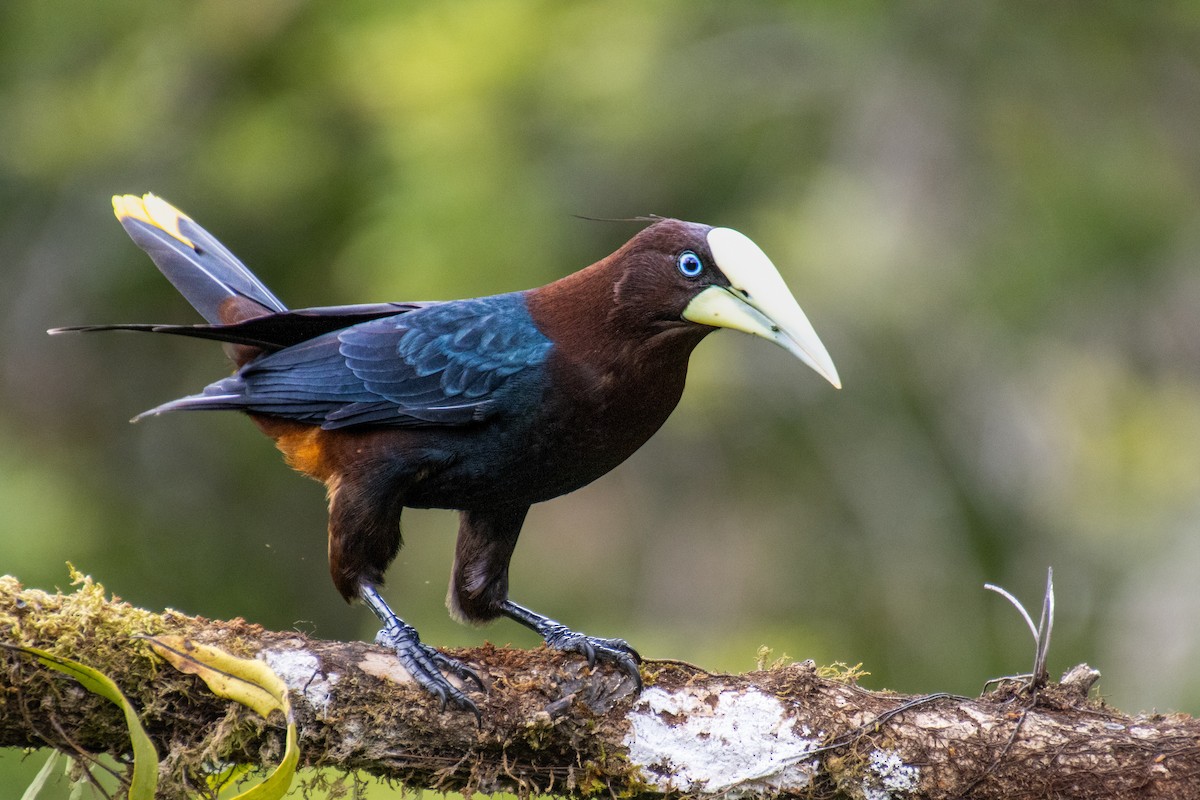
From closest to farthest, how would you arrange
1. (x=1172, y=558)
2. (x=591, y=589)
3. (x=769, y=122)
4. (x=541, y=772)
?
(x=541, y=772)
(x=1172, y=558)
(x=769, y=122)
(x=591, y=589)

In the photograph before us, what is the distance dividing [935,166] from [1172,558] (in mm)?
2517

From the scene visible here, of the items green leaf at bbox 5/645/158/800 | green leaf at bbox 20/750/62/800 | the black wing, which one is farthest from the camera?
the black wing

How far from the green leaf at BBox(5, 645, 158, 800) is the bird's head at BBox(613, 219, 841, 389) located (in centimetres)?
172

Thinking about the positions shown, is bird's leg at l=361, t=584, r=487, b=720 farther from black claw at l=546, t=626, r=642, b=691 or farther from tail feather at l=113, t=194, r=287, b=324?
tail feather at l=113, t=194, r=287, b=324

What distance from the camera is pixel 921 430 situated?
300 inches

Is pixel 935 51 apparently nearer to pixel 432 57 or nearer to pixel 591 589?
pixel 432 57

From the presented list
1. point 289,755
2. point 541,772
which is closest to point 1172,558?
point 541,772

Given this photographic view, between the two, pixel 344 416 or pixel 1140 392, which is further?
pixel 1140 392

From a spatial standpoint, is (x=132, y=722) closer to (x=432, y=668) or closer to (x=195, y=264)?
(x=432, y=668)

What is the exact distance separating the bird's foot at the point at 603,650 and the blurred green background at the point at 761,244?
2298 mm

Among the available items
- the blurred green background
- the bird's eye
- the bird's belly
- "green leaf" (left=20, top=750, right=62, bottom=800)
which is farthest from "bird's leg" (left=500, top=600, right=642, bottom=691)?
the blurred green background

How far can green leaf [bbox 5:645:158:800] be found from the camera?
2.79 m

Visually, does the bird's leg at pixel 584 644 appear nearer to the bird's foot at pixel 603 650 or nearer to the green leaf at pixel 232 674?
the bird's foot at pixel 603 650

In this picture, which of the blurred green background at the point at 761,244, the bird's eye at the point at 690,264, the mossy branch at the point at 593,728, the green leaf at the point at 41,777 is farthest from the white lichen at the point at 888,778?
the blurred green background at the point at 761,244
